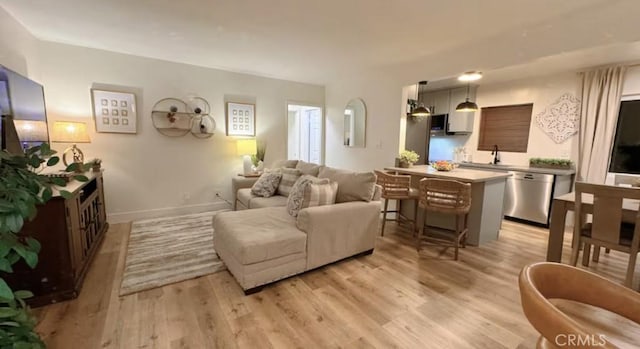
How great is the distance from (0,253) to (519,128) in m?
6.11

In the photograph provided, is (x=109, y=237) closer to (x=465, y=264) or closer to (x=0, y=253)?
(x=0, y=253)

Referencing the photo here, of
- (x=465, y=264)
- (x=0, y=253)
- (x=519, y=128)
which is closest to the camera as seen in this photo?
(x=0, y=253)

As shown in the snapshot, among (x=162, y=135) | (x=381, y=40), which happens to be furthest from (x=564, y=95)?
(x=162, y=135)

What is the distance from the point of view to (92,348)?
161cm

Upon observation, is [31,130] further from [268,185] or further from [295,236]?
[295,236]

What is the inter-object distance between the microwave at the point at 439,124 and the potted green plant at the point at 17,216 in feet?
19.2

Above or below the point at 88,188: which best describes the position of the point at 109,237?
below

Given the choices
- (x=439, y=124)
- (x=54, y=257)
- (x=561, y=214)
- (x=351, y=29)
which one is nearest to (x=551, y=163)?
(x=439, y=124)

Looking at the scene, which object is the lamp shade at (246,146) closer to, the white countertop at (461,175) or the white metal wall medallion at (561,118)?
the white countertop at (461,175)

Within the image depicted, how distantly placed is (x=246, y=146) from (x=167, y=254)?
223cm

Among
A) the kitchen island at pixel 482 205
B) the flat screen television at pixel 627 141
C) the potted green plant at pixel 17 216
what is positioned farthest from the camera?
the flat screen television at pixel 627 141

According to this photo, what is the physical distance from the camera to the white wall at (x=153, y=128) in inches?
138

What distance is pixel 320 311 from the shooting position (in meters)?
1.99

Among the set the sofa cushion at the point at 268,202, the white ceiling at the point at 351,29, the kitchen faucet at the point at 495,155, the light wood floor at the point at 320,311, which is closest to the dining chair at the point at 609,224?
the light wood floor at the point at 320,311
